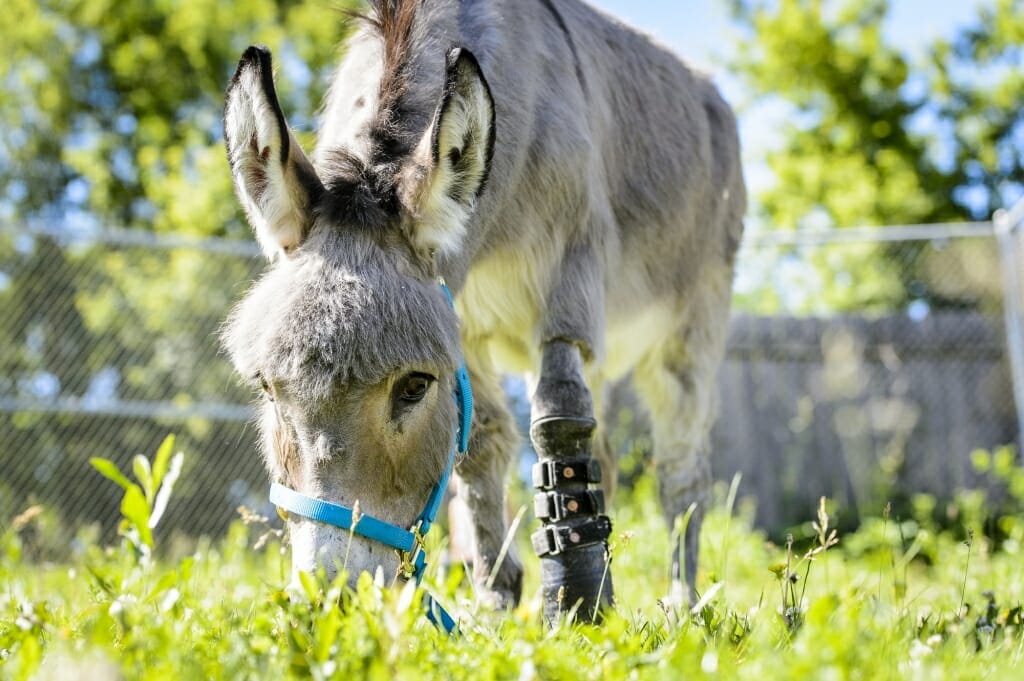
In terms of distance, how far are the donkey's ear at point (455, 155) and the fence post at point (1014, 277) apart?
5839mm

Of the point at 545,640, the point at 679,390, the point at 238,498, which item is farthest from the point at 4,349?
the point at 545,640

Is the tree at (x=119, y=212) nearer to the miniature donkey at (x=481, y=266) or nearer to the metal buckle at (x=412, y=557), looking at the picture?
the miniature donkey at (x=481, y=266)

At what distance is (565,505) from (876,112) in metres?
14.2

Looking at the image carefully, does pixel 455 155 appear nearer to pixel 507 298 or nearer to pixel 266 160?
pixel 266 160

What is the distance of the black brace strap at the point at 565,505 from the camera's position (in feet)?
8.61

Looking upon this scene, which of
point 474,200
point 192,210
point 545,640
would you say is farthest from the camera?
point 192,210

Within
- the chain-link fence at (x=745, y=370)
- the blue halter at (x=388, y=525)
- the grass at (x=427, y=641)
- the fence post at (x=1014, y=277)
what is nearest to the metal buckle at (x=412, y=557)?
the blue halter at (x=388, y=525)

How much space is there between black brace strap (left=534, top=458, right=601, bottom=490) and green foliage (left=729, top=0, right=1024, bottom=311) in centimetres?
1211

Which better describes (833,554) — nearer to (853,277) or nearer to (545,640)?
(853,277)

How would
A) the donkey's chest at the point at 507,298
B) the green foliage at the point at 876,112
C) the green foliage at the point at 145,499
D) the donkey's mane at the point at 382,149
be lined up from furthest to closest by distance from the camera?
the green foliage at the point at 876,112, the donkey's chest at the point at 507,298, the donkey's mane at the point at 382,149, the green foliage at the point at 145,499

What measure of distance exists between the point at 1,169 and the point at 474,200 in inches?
622

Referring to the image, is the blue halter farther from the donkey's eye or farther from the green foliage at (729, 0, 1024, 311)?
the green foliage at (729, 0, 1024, 311)

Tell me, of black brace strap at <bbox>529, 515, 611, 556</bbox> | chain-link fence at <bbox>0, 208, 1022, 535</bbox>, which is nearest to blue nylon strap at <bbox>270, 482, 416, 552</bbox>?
black brace strap at <bbox>529, 515, 611, 556</bbox>

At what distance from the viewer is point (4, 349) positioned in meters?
6.94
